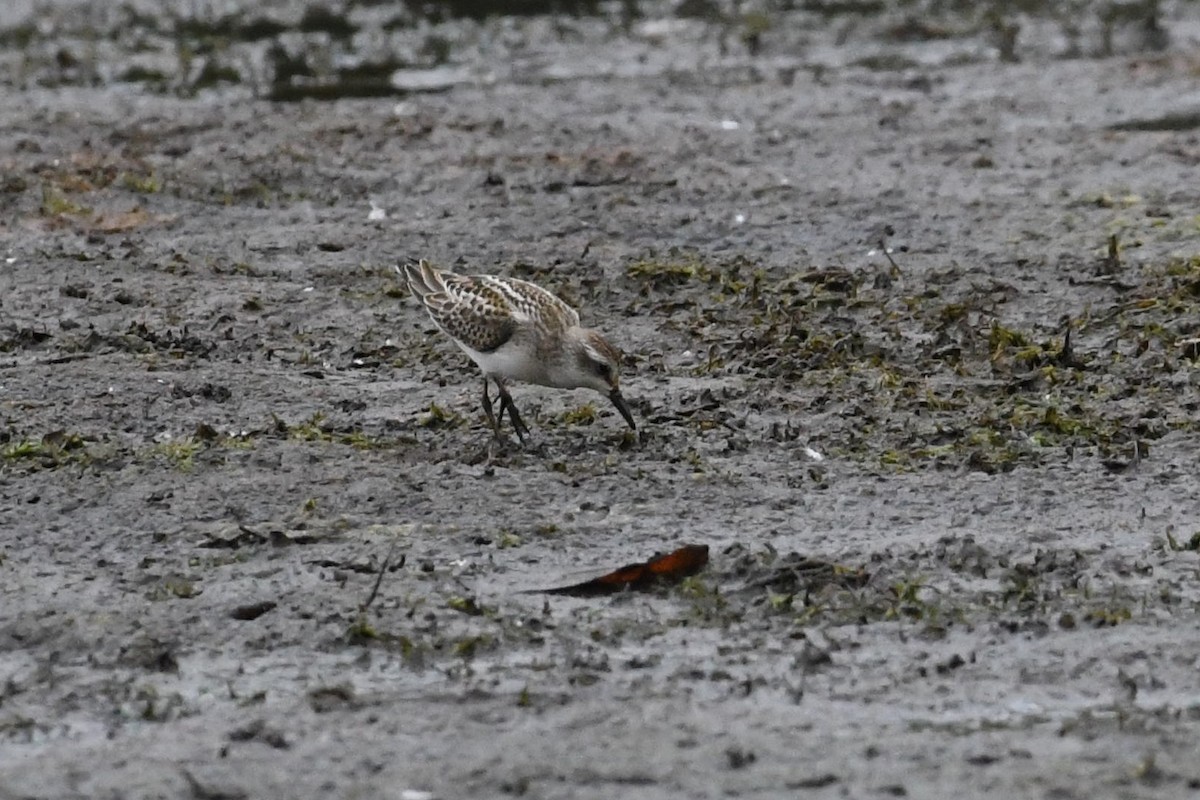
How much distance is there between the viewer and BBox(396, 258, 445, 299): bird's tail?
966 cm

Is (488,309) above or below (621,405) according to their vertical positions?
above

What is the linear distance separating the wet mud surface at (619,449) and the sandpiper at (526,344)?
0.28m

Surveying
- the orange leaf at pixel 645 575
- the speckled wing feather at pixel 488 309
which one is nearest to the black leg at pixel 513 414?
the speckled wing feather at pixel 488 309

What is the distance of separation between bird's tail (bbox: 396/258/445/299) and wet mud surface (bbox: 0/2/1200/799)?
0.47 m

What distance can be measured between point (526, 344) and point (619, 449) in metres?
0.57

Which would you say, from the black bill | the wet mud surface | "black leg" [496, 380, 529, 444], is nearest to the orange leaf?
the wet mud surface

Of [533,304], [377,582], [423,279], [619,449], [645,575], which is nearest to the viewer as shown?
[377,582]

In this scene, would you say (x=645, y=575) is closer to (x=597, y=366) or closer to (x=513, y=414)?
(x=597, y=366)

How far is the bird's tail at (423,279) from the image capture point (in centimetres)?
966

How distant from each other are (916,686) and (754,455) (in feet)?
7.75

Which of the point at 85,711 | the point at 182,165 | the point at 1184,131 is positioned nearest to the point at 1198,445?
the point at 85,711

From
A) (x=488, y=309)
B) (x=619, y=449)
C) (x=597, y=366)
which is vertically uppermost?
(x=488, y=309)

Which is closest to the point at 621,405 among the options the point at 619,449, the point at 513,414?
the point at 619,449

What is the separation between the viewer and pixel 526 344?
880 cm
